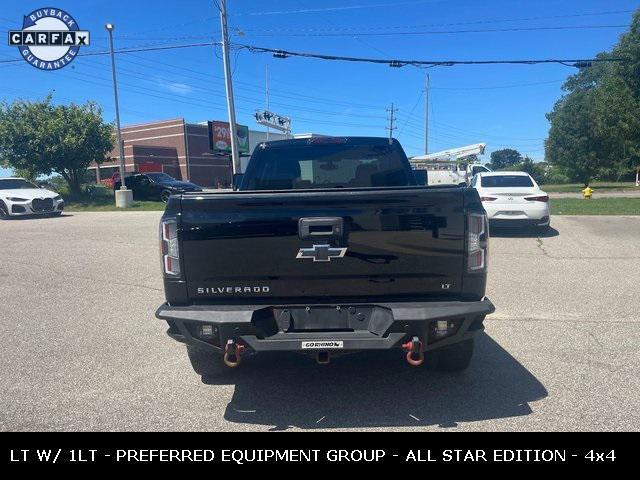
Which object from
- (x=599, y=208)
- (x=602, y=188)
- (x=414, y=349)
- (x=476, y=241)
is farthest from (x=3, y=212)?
(x=602, y=188)

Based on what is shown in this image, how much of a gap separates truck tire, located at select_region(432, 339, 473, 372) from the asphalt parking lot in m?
0.10

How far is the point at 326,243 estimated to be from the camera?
3.43 meters

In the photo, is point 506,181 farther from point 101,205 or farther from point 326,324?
point 101,205

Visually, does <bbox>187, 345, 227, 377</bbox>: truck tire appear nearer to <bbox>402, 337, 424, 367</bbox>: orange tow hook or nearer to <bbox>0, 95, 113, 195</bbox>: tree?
<bbox>402, 337, 424, 367</bbox>: orange tow hook

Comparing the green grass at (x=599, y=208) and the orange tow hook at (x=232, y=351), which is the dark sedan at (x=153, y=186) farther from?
the orange tow hook at (x=232, y=351)

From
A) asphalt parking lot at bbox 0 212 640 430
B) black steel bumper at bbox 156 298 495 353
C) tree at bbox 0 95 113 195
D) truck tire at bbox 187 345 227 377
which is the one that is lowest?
asphalt parking lot at bbox 0 212 640 430

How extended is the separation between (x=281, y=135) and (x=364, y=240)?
196ft

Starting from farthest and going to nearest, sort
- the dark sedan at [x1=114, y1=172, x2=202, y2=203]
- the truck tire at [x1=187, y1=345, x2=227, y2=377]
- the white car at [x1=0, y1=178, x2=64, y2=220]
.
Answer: the dark sedan at [x1=114, y1=172, x2=202, y2=203]
the white car at [x1=0, y1=178, x2=64, y2=220]
the truck tire at [x1=187, y1=345, x2=227, y2=377]

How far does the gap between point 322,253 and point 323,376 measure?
1428mm

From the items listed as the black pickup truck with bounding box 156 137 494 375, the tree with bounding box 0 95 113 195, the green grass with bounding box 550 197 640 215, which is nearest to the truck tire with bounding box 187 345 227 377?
the black pickup truck with bounding box 156 137 494 375

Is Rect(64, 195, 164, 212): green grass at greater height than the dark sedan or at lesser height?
lesser

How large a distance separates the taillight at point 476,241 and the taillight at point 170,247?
1959mm

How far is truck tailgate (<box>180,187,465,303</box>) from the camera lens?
3.41 metres
